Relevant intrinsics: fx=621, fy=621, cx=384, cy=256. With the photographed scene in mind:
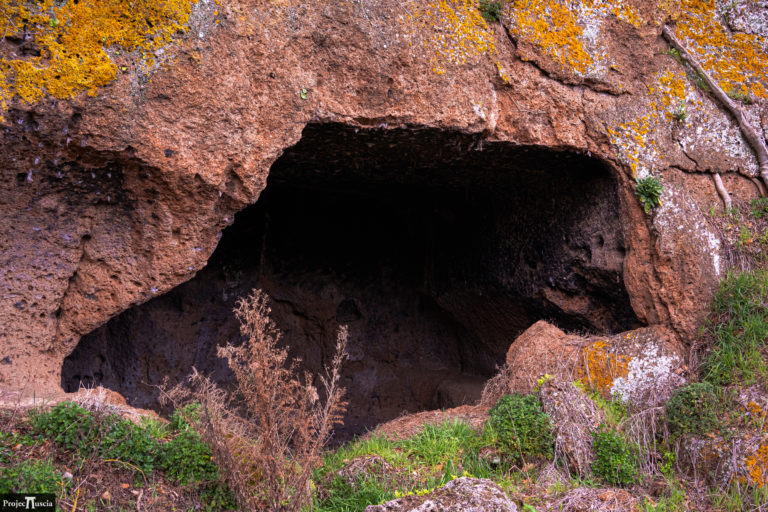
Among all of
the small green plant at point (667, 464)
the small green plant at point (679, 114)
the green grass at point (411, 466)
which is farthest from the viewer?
the small green plant at point (679, 114)

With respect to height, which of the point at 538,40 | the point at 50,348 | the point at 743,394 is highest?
the point at 538,40

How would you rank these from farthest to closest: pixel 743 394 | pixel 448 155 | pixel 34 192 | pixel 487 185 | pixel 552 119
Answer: pixel 487 185 < pixel 448 155 < pixel 552 119 < pixel 743 394 < pixel 34 192

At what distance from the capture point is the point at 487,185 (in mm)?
5039

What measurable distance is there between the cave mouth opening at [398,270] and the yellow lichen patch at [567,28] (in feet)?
2.09

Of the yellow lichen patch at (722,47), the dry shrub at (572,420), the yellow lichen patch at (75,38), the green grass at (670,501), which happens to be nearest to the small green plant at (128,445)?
the yellow lichen patch at (75,38)

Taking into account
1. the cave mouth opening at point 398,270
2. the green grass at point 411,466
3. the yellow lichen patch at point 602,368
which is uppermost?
the cave mouth opening at point 398,270

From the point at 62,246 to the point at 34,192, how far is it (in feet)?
1.04

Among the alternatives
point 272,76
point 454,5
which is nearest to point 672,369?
point 454,5

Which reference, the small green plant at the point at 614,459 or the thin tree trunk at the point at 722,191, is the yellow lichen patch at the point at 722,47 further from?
the small green plant at the point at 614,459

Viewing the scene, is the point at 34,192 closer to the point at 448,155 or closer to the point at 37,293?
the point at 37,293

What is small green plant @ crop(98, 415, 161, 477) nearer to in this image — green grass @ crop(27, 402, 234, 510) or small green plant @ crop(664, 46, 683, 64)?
green grass @ crop(27, 402, 234, 510)

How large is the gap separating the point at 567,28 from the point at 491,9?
21.9 inches

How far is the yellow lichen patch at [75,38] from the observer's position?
2984mm

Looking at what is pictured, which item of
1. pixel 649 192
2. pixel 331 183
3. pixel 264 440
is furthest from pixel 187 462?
pixel 649 192
